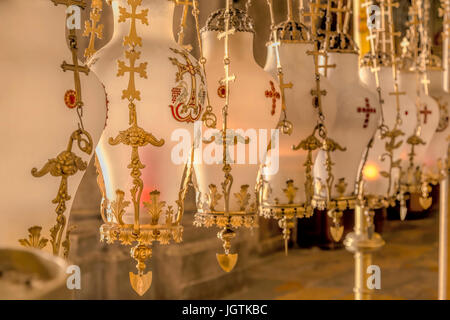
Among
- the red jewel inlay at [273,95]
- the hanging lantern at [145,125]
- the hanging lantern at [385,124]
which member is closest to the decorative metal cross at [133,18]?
the hanging lantern at [145,125]

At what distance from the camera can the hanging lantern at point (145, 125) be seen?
0.71 meters

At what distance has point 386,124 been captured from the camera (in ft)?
4.63

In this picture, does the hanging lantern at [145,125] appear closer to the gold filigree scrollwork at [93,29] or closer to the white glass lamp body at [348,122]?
the gold filigree scrollwork at [93,29]

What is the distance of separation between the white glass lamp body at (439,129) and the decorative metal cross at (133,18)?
127 cm

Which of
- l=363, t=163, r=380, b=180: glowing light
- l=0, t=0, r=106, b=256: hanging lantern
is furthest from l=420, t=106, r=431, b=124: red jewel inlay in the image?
l=0, t=0, r=106, b=256: hanging lantern

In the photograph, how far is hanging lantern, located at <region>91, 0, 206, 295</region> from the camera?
712 millimetres

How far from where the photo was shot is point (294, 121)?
0.98 metres

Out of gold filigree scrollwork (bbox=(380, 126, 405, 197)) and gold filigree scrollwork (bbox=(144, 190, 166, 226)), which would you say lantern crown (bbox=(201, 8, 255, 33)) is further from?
gold filigree scrollwork (bbox=(380, 126, 405, 197))

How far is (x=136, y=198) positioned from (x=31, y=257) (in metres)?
0.46

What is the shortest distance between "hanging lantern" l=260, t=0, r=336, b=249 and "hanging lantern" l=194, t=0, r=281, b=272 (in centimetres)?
9

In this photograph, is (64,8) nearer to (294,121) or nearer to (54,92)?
(54,92)

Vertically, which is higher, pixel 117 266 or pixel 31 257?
pixel 31 257
